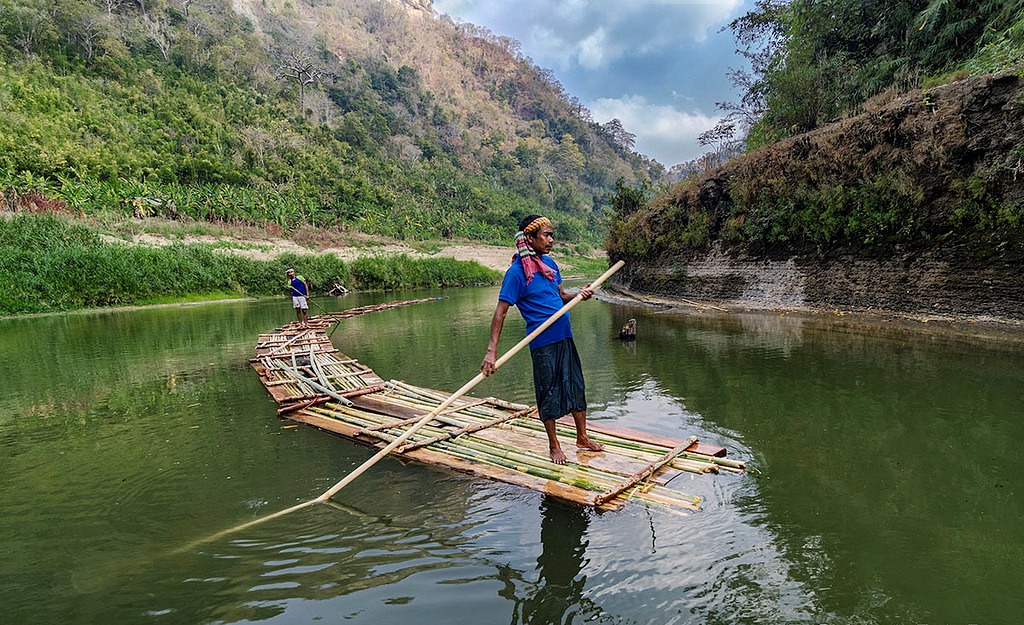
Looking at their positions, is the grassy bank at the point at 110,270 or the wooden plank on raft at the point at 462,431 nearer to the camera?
the wooden plank on raft at the point at 462,431

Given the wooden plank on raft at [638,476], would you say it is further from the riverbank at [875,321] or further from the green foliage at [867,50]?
the green foliage at [867,50]

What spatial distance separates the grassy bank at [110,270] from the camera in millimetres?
17344

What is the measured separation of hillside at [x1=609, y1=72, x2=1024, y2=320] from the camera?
30.3ft

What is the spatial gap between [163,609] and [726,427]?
4.31 metres

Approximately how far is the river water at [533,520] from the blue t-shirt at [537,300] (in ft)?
3.53

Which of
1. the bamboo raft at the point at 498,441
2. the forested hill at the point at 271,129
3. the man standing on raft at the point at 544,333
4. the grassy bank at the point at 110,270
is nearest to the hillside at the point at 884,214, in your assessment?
the bamboo raft at the point at 498,441

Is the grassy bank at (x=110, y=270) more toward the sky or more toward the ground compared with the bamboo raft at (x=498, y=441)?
more toward the sky

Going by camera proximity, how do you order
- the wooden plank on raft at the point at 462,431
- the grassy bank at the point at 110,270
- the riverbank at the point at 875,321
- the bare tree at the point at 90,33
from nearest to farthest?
1. the wooden plank on raft at the point at 462,431
2. the riverbank at the point at 875,321
3. the grassy bank at the point at 110,270
4. the bare tree at the point at 90,33

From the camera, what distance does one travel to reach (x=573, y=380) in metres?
3.60

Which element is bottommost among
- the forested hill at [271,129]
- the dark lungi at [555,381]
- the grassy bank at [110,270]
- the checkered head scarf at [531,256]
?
the dark lungi at [555,381]

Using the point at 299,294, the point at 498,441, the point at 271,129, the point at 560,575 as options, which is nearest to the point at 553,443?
the point at 498,441

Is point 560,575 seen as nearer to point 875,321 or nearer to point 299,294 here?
point 875,321

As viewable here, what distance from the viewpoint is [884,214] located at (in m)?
11.1

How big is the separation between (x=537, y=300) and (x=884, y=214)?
1114 cm
